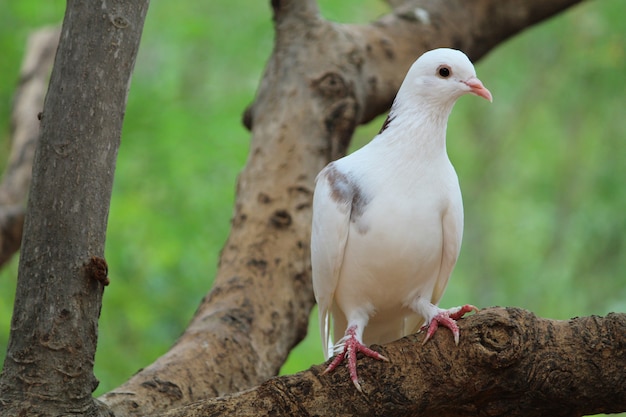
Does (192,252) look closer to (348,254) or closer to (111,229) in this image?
(111,229)

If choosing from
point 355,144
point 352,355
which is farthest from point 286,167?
point 355,144

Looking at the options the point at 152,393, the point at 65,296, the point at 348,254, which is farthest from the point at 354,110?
the point at 65,296

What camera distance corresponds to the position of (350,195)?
3920 mm

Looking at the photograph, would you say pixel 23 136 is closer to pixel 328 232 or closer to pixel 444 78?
pixel 328 232

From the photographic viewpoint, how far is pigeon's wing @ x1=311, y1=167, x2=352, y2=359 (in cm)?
392

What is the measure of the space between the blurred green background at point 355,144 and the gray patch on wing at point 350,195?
3963 mm

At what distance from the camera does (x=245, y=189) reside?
5.66m

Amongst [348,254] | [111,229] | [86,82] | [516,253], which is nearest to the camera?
[86,82]

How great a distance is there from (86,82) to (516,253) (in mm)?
10822

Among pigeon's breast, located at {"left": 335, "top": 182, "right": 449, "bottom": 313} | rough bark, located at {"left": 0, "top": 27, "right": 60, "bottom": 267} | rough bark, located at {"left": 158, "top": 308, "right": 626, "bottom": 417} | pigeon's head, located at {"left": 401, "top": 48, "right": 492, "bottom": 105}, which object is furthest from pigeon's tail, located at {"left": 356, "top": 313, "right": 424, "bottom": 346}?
rough bark, located at {"left": 0, "top": 27, "right": 60, "bottom": 267}

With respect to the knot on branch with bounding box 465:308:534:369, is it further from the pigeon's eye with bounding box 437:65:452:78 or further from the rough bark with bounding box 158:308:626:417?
the pigeon's eye with bounding box 437:65:452:78

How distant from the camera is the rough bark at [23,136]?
21.7 ft

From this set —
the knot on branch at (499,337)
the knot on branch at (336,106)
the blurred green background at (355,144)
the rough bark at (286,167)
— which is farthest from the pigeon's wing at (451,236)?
the blurred green background at (355,144)

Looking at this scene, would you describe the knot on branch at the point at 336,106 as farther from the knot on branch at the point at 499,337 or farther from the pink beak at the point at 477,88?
the knot on branch at the point at 499,337
